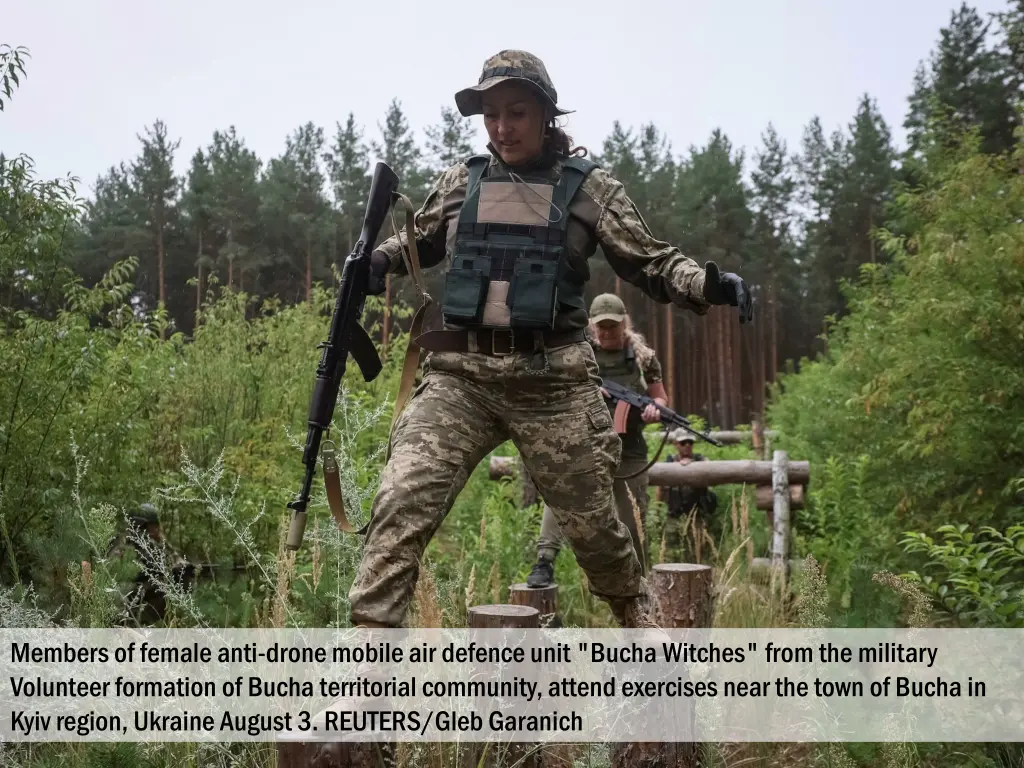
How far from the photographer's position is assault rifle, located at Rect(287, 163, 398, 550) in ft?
10.1

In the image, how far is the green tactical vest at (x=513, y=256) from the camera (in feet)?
10.3

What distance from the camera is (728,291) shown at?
294 centimetres

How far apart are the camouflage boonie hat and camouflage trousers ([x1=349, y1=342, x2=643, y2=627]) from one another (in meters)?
0.98

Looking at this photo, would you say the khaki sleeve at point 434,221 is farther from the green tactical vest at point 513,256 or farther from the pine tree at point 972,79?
the pine tree at point 972,79

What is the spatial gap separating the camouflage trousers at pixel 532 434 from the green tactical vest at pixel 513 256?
0.57 ft

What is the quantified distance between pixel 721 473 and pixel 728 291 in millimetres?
5139

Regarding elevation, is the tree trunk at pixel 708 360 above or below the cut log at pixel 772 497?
above

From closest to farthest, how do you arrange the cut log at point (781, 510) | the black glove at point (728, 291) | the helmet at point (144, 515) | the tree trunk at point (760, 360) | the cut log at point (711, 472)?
the black glove at point (728, 291) < the helmet at point (144, 515) < the cut log at point (781, 510) < the cut log at point (711, 472) < the tree trunk at point (760, 360)

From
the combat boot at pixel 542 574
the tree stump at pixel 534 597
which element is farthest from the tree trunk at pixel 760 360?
the tree stump at pixel 534 597

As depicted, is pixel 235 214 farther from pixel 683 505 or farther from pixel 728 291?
pixel 728 291

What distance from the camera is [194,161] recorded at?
99.2ft

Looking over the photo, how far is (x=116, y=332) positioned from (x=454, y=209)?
7.89 ft

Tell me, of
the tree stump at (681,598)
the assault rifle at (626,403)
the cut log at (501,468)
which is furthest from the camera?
the cut log at (501,468)

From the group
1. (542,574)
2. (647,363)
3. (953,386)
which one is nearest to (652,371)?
(647,363)
